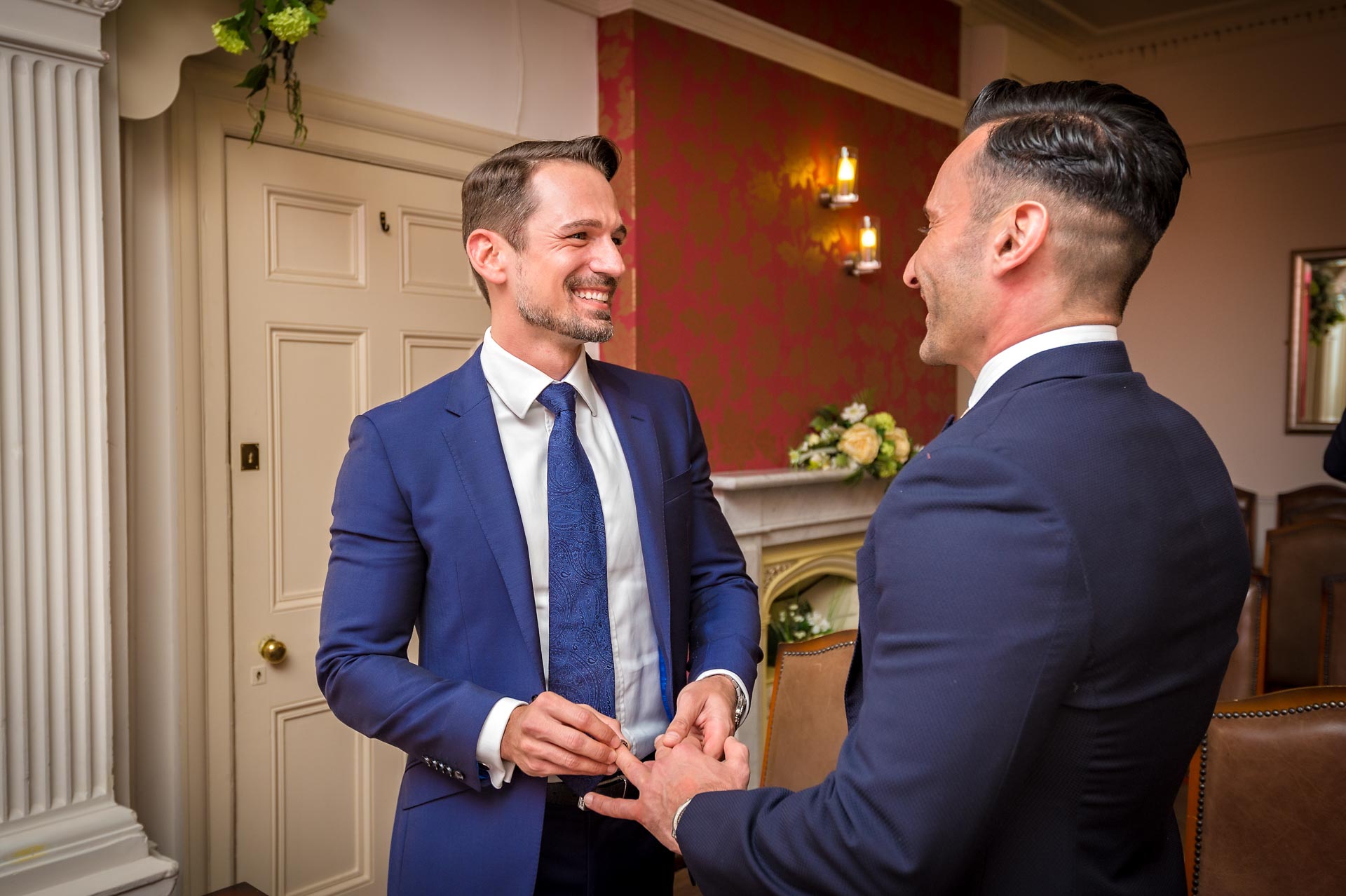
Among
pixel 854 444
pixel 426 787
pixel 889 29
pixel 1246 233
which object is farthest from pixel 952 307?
pixel 1246 233

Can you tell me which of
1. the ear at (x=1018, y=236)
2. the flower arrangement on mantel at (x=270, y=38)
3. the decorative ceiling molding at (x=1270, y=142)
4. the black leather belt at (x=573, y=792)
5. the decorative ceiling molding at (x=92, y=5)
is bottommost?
the black leather belt at (x=573, y=792)

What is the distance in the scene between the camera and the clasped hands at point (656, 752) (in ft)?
3.72

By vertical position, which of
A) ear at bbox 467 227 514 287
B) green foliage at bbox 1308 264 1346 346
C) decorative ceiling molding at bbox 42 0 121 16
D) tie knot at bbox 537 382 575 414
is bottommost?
tie knot at bbox 537 382 575 414

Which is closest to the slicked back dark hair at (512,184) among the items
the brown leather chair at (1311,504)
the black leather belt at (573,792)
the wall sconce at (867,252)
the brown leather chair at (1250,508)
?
the black leather belt at (573,792)

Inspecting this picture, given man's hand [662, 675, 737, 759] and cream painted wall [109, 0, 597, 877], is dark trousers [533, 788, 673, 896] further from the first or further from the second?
cream painted wall [109, 0, 597, 877]

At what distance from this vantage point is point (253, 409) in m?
2.74

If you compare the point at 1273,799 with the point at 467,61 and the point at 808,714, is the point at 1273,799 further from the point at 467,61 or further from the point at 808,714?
the point at 467,61

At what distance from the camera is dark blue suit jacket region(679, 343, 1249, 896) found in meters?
Result: 0.86

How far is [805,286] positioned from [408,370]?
1995 millimetres

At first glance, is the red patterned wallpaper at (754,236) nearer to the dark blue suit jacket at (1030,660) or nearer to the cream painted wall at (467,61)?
the cream painted wall at (467,61)

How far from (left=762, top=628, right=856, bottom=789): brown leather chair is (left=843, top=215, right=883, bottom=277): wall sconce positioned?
272cm

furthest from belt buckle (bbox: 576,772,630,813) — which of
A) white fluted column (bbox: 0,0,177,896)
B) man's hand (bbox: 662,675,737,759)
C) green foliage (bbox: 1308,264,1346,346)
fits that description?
green foliage (bbox: 1308,264,1346,346)

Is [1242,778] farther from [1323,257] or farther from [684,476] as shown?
[1323,257]

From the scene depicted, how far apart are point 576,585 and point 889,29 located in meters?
4.20
